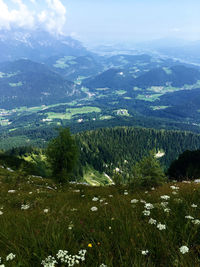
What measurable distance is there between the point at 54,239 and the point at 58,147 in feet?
84.9

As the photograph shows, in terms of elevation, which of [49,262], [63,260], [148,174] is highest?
[63,260]

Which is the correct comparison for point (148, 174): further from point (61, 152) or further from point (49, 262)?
point (61, 152)

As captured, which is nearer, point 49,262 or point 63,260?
point 63,260

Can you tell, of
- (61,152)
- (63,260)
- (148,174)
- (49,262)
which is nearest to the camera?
(63,260)

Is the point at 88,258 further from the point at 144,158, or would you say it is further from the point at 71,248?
the point at 144,158

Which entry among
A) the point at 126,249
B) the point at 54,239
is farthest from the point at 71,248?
the point at 126,249

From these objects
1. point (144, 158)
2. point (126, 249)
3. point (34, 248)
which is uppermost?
point (126, 249)

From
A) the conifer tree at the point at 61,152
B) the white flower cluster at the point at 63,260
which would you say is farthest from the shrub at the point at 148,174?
the conifer tree at the point at 61,152

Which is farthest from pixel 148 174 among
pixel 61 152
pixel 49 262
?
pixel 61 152

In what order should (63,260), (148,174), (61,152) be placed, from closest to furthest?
A: (63,260) → (148,174) → (61,152)

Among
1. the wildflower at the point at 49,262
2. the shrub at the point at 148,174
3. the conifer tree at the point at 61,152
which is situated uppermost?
the wildflower at the point at 49,262

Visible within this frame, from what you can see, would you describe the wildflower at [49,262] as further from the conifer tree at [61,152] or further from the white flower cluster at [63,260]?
the conifer tree at [61,152]

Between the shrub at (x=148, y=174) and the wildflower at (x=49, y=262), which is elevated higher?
the wildflower at (x=49, y=262)

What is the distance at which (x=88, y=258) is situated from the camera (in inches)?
112
